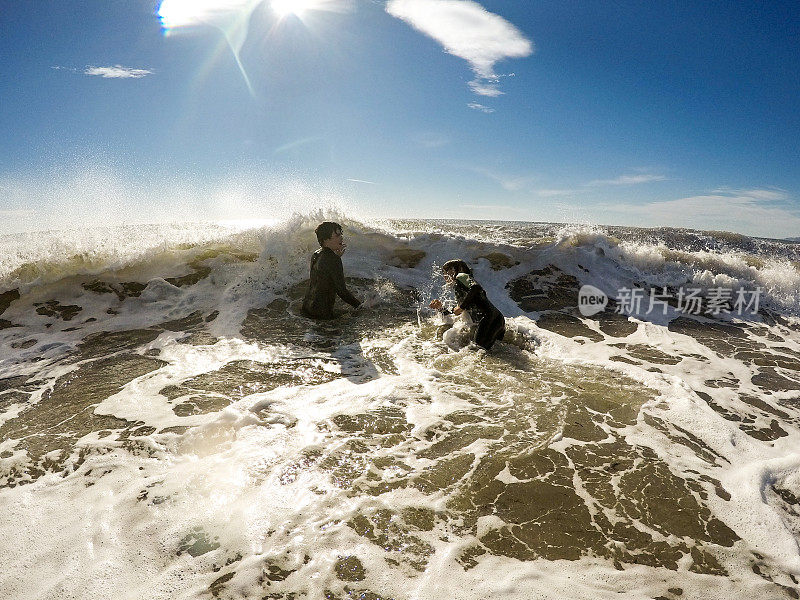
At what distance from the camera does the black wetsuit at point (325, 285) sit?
25.1 ft

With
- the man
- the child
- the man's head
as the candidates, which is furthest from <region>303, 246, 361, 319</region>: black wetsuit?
the child

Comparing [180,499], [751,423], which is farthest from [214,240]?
[751,423]

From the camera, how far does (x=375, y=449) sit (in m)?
3.70

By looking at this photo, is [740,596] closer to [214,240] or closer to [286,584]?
[286,584]

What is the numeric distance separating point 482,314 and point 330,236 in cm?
334

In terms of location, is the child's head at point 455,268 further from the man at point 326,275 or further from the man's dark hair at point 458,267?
the man at point 326,275

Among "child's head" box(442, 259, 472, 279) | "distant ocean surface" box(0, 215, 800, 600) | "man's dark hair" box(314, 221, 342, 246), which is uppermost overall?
"man's dark hair" box(314, 221, 342, 246)

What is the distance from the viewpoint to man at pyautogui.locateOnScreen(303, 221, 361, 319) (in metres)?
7.67

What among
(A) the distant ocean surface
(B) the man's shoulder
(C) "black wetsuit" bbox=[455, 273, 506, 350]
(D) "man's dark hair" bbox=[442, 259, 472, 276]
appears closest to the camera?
(A) the distant ocean surface

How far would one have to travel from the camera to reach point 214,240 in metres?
10.5

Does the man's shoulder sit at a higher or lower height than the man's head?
lower

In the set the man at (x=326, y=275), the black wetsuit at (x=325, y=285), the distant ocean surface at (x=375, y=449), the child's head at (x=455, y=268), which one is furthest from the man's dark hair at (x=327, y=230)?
the child's head at (x=455, y=268)

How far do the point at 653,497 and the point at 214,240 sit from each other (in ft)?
34.8

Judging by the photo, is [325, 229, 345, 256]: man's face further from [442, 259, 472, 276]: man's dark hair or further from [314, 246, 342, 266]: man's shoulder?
[442, 259, 472, 276]: man's dark hair
